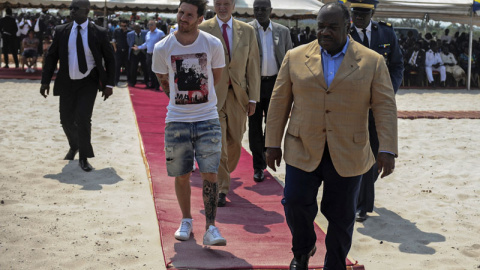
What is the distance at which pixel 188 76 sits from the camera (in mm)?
4590

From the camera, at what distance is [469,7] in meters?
19.2

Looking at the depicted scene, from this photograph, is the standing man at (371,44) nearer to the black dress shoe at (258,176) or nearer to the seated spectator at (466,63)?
the black dress shoe at (258,176)

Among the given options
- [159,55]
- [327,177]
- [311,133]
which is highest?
[159,55]

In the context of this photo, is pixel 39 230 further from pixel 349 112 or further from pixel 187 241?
pixel 349 112

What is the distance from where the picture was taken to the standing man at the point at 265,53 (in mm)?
6895

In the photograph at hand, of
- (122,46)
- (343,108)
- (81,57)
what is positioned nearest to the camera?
(343,108)

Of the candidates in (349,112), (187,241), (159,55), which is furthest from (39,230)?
(349,112)

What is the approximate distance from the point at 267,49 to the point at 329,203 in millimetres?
3359

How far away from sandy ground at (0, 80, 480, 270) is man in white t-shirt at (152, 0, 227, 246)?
0.65m

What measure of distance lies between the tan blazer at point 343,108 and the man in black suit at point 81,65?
13.0 ft

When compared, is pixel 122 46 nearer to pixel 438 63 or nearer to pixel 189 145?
pixel 438 63

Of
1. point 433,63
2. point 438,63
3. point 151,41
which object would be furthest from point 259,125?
point 438,63

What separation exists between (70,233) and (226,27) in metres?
2.29

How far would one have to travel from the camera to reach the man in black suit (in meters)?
7.24
